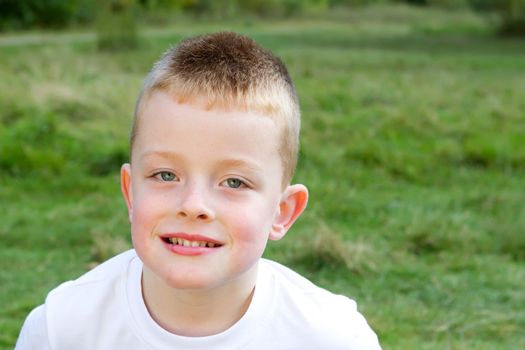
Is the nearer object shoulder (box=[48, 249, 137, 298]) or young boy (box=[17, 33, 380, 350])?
young boy (box=[17, 33, 380, 350])

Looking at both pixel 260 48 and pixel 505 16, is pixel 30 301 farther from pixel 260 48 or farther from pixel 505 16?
pixel 505 16

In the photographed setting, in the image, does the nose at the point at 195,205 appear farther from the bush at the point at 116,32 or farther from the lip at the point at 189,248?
the bush at the point at 116,32

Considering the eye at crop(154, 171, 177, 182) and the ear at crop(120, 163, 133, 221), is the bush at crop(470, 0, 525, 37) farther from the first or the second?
the eye at crop(154, 171, 177, 182)

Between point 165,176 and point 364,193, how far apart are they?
3.84 meters

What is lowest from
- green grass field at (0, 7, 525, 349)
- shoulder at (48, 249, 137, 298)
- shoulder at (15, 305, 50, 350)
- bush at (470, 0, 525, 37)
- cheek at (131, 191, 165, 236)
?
bush at (470, 0, 525, 37)

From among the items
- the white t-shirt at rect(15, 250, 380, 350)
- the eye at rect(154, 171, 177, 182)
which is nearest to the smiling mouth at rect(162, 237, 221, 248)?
the eye at rect(154, 171, 177, 182)

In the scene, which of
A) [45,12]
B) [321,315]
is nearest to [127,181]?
[321,315]

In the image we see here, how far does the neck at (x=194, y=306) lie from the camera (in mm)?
2395

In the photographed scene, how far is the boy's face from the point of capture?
7.11 feet

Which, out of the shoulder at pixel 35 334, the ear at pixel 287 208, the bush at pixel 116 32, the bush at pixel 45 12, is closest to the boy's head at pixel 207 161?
the ear at pixel 287 208

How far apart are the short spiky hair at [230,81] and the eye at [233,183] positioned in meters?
0.14

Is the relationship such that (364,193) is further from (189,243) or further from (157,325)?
(189,243)

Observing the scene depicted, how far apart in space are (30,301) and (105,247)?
66 centimetres

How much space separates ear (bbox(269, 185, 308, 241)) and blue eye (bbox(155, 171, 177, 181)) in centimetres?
36
